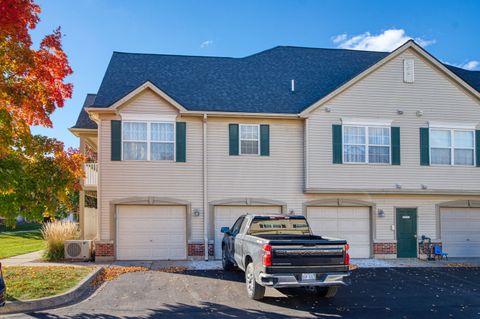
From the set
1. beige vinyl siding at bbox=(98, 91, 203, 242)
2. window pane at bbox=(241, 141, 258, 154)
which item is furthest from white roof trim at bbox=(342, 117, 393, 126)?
beige vinyl siding at bbox=(98, 91, 203, 242)

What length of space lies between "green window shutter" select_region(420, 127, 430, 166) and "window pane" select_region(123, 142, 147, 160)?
10.8 metres

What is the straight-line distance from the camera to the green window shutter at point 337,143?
16.3 meters

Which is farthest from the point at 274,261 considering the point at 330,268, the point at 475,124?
the point at 475,124

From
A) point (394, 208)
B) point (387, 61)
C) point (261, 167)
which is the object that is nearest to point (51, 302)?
point (261, 167)

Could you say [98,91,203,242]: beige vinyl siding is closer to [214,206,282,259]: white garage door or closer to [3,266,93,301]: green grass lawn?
[214,206,282,259]: white garage door

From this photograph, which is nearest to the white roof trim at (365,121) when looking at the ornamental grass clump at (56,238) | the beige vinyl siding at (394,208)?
the beige vinyl siding at (394,208)

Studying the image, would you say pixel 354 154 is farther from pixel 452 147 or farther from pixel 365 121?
pixel 452 147

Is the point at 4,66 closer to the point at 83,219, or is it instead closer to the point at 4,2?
the point at 4,2

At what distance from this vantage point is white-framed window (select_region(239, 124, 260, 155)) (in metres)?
16.2

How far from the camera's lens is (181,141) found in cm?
1577

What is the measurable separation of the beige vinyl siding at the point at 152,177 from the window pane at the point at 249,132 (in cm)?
163

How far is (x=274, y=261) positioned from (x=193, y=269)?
549 cm

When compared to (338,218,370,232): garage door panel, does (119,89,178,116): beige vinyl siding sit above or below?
above

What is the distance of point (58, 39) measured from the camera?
10.6m
